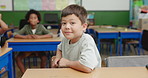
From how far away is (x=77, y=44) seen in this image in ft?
4.59

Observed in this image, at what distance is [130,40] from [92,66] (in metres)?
4.04

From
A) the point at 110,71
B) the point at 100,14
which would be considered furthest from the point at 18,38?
the point at 100,14

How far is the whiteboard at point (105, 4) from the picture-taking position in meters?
7.06

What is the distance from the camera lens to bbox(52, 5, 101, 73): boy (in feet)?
3.92

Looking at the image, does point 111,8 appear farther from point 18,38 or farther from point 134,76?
point 134,76

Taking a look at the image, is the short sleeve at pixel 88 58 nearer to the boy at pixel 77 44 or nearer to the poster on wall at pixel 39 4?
the boy at pixel 77 44

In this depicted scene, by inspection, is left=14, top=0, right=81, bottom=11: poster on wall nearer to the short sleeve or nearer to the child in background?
the child in background

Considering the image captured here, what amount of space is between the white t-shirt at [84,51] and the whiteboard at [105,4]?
5698mm

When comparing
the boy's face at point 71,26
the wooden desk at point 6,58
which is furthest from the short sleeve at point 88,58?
the wooden desk at point 6,58

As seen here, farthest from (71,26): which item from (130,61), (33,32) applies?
(33,32)

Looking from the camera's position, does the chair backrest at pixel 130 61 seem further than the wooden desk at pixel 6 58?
No

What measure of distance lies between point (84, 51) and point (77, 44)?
17 centimetres

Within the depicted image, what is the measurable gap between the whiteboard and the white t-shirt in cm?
570

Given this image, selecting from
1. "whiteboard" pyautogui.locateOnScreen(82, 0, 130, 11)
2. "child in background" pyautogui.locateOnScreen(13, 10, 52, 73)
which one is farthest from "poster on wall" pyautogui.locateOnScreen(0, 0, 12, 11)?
"child in background" pyautogui.locateOnScreen(13, 10, 52, 73)
